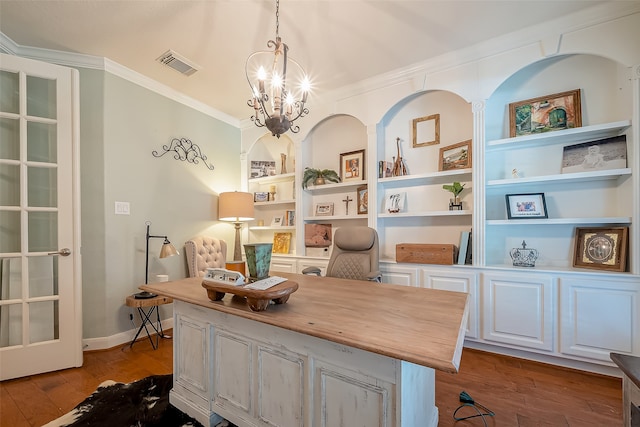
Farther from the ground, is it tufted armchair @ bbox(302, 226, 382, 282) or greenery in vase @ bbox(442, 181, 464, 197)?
greenery in vase @ bbox(442, 181, 464, 197)

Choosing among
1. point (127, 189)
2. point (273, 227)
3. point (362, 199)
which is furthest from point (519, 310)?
point (127, 189)

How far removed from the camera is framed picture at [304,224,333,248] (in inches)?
136

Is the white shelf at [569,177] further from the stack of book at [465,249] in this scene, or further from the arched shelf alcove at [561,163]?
the stack of book at [465,249]

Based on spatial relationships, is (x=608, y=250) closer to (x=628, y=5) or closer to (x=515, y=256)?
(x=515, y=256)

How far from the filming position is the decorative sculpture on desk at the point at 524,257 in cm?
234

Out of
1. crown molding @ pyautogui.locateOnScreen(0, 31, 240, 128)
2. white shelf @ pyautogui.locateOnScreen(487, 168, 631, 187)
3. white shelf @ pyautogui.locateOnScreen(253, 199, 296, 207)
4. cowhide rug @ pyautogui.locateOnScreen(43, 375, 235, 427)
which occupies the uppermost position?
crown molding @ pyautogui.locateOnScreen(0, 31, 240, 128)

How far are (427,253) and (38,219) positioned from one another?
11.0 feet

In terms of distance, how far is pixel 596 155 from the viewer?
2213 mm

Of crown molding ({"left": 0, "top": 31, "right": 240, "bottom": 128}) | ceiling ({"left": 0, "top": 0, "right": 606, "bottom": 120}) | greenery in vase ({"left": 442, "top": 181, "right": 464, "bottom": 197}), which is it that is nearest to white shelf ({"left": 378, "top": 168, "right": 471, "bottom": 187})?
greenery in vase ({"left": 442, "top": 181, "right": 464, "bottom": 197})

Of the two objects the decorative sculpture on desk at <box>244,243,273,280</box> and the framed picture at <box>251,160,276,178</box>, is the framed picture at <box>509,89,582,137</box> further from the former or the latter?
the framed picture at <box>251,160,276,178</box>

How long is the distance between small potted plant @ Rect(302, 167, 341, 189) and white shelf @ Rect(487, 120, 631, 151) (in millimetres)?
1651

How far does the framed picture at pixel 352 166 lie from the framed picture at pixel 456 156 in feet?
2.88

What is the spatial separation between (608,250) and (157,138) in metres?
4.29

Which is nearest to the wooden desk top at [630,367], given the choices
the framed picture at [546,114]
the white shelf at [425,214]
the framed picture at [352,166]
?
the white shelf at [425,214]
